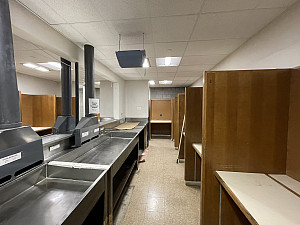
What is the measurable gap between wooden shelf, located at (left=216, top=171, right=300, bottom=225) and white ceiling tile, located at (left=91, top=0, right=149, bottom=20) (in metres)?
1.80

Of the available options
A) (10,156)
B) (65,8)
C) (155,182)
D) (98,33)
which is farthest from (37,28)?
(155,182)

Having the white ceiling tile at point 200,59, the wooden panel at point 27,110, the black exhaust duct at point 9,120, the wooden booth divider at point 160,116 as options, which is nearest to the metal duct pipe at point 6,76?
the black exhaust duct at point 9,120

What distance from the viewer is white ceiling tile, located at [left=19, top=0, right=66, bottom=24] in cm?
132

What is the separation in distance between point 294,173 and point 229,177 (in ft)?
1.77

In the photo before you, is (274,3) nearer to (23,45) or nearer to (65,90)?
(65,90)

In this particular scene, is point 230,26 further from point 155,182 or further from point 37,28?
point 155,182

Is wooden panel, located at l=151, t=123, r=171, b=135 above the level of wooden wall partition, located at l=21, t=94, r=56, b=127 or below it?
below

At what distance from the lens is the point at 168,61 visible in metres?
3.14

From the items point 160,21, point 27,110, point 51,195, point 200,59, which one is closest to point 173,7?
point 160,21

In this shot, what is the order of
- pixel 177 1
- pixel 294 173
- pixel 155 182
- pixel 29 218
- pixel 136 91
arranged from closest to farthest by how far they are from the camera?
pixel 29 218 → pixel 294 173 → pixel 177 1 → pixel 155 182 → pixel 136 91

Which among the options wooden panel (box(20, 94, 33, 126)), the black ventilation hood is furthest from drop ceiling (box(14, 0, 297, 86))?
wooden panel (box(20, 94, 33, 126))

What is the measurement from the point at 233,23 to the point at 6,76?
2.23 meters

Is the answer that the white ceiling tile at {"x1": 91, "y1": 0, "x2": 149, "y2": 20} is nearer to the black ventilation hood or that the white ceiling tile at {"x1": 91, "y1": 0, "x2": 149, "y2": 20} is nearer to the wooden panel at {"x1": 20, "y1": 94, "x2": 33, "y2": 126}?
the black ventilation hood

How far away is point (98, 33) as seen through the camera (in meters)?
1.87
